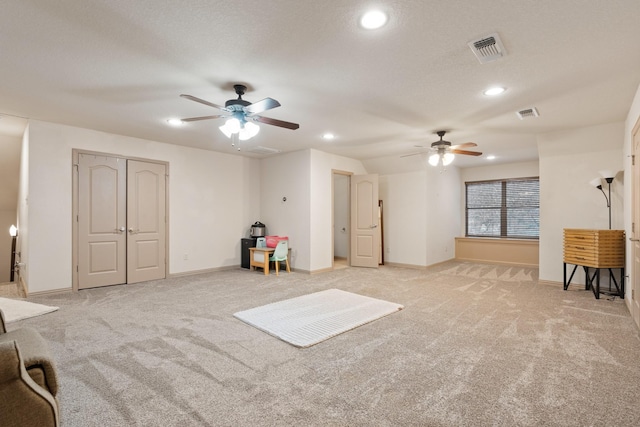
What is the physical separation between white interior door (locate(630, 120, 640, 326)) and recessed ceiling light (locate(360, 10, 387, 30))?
317 cm

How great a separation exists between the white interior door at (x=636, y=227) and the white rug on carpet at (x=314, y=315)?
252cm

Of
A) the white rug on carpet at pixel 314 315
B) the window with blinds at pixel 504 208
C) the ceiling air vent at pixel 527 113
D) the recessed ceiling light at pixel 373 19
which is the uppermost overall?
the recessed ceiling light at pixel 373 19

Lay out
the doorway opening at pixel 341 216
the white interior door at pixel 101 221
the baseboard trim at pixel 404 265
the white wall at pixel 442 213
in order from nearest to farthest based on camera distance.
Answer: the white interior door at pixel 101 221, the baseboard trim at pixel 404 265, the white wall at pixel 442 213, the doorway opening at pixel 341 216

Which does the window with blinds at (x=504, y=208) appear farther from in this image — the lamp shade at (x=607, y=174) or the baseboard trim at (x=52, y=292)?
the baseboard trim at (x=52, y=292)

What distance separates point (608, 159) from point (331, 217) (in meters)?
4.82

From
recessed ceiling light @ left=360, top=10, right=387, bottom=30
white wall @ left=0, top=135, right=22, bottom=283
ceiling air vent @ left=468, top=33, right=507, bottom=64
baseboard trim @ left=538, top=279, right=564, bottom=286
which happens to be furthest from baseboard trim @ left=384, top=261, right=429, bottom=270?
white wall @ left=0, top=135, right=22, bottom=283

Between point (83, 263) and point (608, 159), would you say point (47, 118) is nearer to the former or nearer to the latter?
point (83, 263)

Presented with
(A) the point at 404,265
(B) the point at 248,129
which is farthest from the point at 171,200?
(A) the point at 404,265

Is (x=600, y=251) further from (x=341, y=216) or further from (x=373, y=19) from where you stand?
(x=341, y=216)

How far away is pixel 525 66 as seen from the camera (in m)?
2.84

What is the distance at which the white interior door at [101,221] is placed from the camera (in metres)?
5.00

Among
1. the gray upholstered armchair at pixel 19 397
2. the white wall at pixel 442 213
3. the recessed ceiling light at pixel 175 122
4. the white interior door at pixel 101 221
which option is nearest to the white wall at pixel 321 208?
the white wall at pixel 442 213

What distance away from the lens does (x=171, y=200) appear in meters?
6.02

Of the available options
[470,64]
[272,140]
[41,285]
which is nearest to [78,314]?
[41,285]
